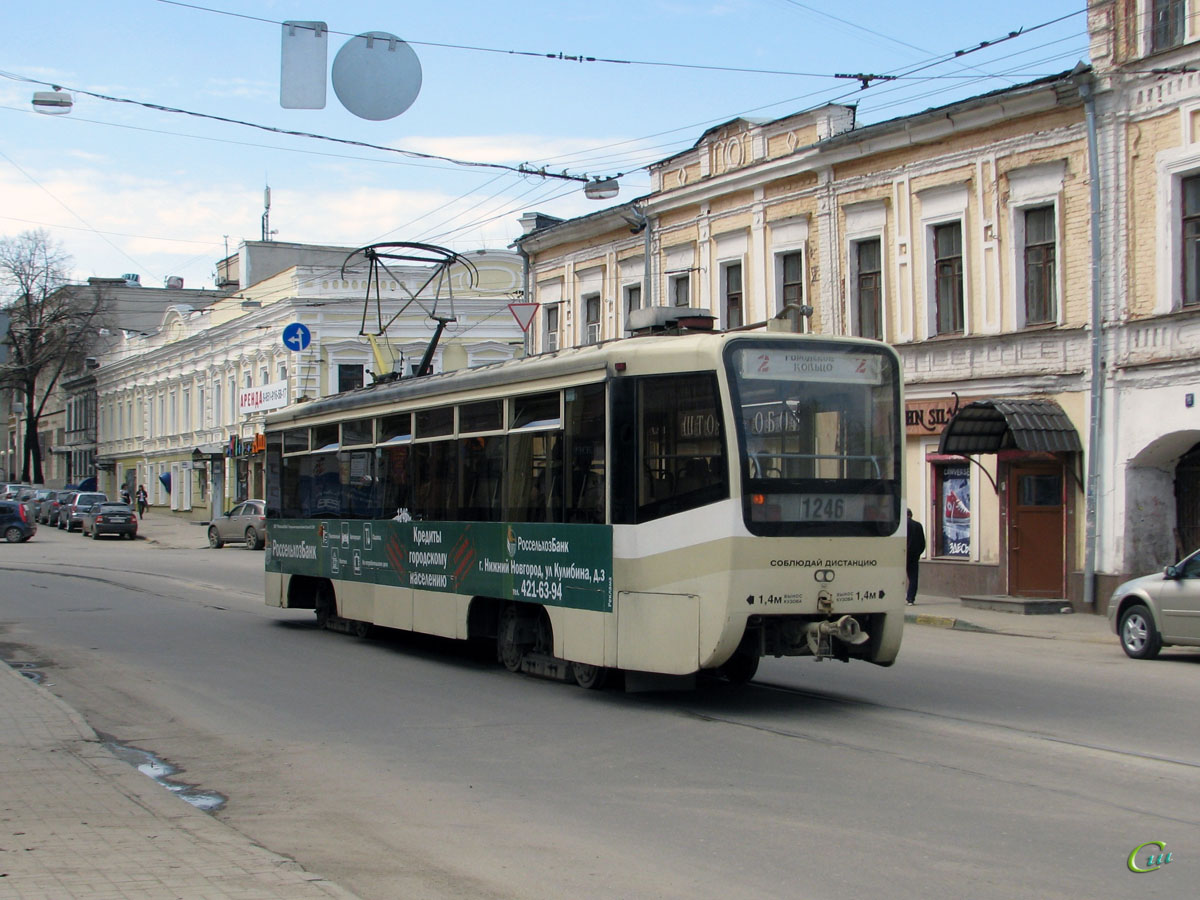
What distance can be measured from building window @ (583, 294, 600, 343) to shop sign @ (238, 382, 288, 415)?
832 inches

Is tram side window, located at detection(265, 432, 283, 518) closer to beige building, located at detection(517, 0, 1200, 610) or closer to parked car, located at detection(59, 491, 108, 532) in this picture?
beige building, located at detection(517, 0, 1200, 610)

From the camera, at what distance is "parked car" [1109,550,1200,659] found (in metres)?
14.7

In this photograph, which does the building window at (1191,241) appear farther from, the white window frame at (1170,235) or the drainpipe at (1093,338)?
the drainpipe at (1093,338)

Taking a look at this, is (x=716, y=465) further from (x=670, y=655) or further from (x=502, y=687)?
(x=502, y=687)

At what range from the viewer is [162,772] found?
28.8 ft

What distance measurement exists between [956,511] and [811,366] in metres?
14.3

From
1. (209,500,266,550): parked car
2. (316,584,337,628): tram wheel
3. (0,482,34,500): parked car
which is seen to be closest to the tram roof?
(316,584,337,628): tram wheel

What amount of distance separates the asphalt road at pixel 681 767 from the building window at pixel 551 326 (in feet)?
67.5

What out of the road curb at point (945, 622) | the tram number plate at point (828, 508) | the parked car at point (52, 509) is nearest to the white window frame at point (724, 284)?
the road curb at point (945, 622)

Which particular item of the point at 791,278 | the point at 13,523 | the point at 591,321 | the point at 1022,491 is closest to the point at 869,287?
the point at 791,278

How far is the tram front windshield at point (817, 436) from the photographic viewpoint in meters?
10.2

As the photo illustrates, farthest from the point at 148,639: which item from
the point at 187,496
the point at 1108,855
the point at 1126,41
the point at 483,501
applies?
the point at 187,496

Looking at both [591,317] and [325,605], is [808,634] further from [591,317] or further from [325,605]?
[591,317]

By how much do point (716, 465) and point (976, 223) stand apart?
14799 mm
